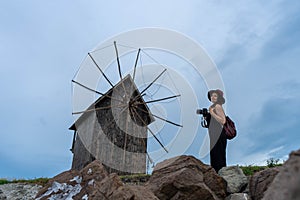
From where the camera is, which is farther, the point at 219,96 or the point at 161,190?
the point at 219,96

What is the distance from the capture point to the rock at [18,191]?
9.80m

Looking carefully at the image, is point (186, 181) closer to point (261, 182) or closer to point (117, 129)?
point (261, 182)

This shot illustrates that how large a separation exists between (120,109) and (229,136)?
29.0 feet

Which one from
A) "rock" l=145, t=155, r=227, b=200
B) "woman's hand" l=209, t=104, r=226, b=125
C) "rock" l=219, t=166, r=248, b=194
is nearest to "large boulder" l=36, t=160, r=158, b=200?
"rock" l=145, t=155, r=227, b=200

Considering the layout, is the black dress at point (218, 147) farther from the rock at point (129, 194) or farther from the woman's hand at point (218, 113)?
the rock at point (129, 194)

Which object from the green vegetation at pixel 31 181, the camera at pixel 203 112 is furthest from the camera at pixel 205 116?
the green vegetation at pixel 31 181

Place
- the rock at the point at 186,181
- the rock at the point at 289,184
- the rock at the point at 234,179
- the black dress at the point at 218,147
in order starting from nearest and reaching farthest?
the rock at the point at 289,184 < the rock at the point at 186,181 < the rock at the point at 234,179 < the black dress at the point at 218,147

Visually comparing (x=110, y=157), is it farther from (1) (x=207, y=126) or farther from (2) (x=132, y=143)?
(1) (x=207, y=126)

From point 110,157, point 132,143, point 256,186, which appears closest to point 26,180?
point 110,157

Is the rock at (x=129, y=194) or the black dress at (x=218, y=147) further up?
the black dress at (x=218, y=147)

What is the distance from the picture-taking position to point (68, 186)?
222 inches

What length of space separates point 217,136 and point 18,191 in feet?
22.2

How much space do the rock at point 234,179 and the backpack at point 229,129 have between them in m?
1.18

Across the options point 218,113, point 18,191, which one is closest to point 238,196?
point 218,113
